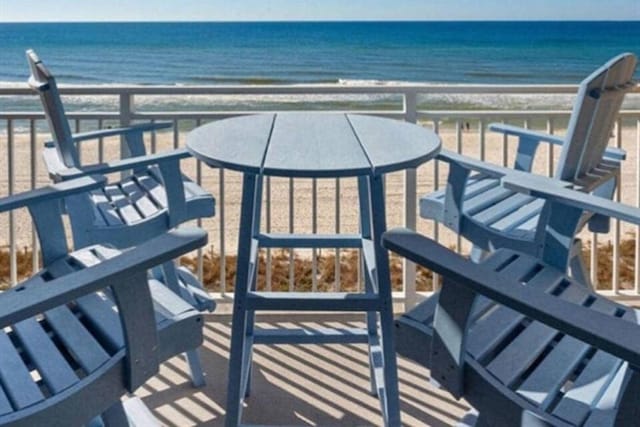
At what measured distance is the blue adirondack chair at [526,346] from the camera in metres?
0.92

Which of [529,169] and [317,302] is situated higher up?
[529,169]

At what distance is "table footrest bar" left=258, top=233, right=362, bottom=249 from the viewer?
2.34 m

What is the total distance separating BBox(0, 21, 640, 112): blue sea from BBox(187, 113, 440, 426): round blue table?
11.9 meters

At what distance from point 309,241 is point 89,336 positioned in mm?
1038

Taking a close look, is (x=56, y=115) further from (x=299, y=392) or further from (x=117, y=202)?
(x=299, y=392)

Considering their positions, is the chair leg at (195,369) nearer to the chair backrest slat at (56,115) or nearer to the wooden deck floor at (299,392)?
the wooden deck floor at (299,392)

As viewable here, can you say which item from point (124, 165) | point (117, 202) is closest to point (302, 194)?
point (117, 202)

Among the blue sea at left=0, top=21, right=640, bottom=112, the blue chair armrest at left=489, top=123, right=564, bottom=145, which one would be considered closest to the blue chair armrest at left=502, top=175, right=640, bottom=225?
the blue chair armrest at left=489, top=123, right=564, bottom=145

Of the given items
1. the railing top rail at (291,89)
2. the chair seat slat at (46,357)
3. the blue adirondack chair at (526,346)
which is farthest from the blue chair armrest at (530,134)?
the chair seat slat at (46,357)

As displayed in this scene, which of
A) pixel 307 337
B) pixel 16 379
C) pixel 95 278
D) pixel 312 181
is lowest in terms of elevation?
pixel 307 337

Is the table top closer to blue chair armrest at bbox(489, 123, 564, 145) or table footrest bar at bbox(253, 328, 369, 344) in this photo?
blue chair armrest at bbox(489, 123, 564, 145)

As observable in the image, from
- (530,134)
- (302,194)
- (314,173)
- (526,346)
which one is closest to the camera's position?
(526,346)

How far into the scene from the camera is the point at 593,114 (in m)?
1.98

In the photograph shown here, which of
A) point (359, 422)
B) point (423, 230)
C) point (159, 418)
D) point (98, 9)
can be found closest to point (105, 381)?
point (159, 418)
